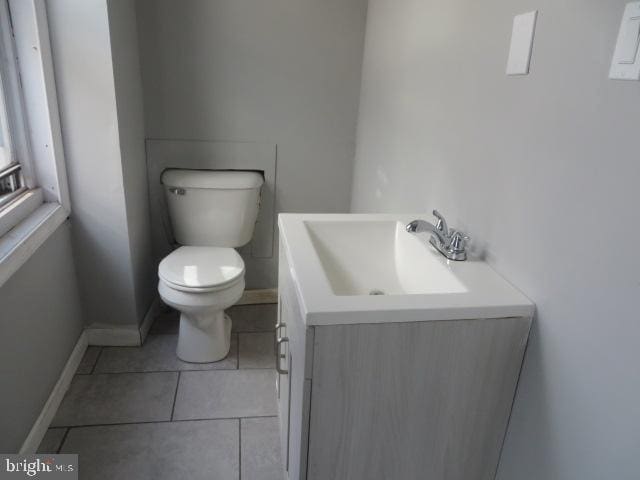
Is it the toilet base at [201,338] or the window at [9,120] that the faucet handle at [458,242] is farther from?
the window at [9,120]

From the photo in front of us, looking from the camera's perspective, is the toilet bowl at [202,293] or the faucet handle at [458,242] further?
the toilet bowl at [202,293]

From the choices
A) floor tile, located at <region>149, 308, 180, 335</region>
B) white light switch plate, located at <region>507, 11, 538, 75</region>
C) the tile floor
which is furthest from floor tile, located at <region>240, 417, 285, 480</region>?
white light switch plate, located at <region>507, 11, 538, 75</region>

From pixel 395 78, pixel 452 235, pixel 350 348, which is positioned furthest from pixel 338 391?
pixel 395 78

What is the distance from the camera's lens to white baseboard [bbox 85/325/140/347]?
91.4 inches

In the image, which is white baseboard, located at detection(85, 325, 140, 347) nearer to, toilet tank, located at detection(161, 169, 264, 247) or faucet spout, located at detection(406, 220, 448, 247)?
toilet tank, located at detection(161, 169, 264, 247)

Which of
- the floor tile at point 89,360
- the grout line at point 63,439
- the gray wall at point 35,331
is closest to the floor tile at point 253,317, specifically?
the floor tile at point 89,360

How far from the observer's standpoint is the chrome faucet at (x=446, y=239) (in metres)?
1.30

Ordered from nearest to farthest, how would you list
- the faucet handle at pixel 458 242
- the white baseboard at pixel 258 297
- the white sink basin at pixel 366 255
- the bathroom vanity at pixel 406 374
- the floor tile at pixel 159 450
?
the bathroom vanity at pixel 406 374 → the faucet handle at pixel 458 242 → the white sink basin at pixel 366 255 → the floor tile at pixel 159 450 → the white baseboard at pixel 258 297

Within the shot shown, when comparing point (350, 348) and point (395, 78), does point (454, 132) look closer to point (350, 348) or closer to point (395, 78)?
point (395, 78)

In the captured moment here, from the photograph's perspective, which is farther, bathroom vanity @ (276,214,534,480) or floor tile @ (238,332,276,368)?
floor tile @ (238,332,276,368)

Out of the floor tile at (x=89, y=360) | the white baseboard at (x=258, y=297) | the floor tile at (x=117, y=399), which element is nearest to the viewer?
the floor tile at (x=117, y=399)

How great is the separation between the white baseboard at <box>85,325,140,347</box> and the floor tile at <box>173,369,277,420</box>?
0.36 meters

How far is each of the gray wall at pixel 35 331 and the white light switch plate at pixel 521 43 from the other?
5.10ft

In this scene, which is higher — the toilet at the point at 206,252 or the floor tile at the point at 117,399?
the toilet at the point at 206,252
